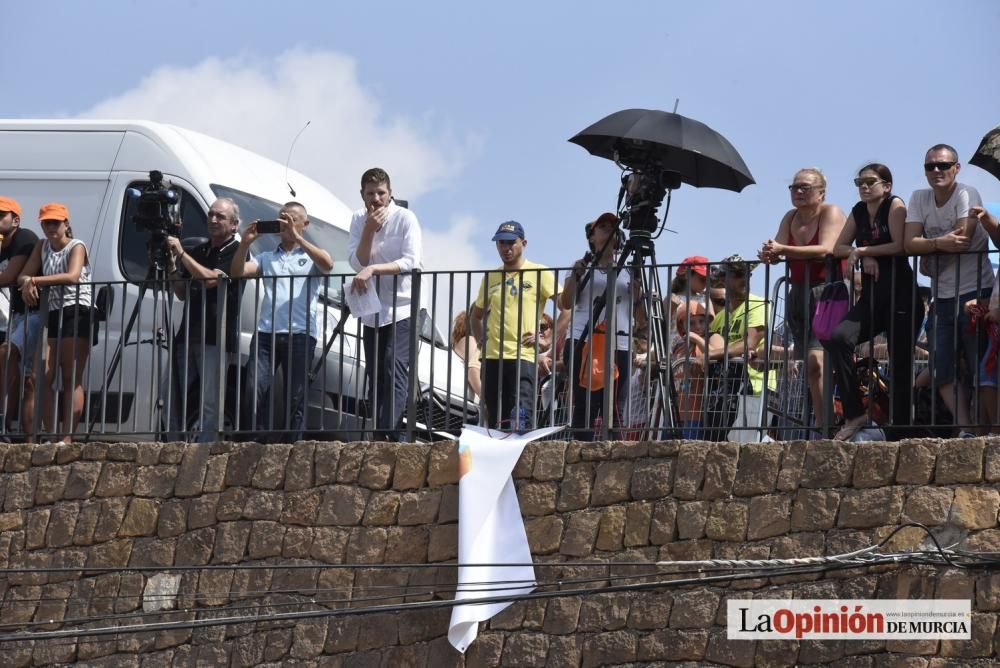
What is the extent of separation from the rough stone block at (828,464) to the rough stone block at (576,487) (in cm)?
125

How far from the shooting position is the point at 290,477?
35.1 feet

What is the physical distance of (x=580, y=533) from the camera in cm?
979

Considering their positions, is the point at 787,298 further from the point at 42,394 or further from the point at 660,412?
the point at 42,394

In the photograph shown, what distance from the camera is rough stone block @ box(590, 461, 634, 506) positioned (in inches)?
384

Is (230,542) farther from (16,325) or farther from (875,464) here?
(875,464)

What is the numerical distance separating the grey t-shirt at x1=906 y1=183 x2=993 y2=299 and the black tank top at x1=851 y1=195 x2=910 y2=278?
137 millimetres

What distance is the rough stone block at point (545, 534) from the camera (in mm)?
9875

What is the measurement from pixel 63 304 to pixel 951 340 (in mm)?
5653

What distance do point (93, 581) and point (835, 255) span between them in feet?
16.4

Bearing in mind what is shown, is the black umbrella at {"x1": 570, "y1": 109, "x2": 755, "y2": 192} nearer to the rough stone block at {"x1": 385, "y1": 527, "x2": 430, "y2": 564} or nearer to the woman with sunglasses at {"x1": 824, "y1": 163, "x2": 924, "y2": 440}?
the woman with sunglasses at {"x1": 824, "y1": 163, "x2": 924, "y2": 440}

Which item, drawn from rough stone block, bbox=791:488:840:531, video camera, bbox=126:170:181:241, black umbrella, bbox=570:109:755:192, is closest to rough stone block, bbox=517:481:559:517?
rough stone block, bbox=791:488:840:531

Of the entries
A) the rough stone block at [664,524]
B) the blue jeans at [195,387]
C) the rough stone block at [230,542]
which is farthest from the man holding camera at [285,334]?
the rough stone block at [664,524]

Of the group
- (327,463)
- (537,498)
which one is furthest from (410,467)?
(537,498)

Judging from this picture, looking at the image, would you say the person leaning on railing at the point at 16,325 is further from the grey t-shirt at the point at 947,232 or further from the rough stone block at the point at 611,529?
the grey t-shirt at the point at 947,232
